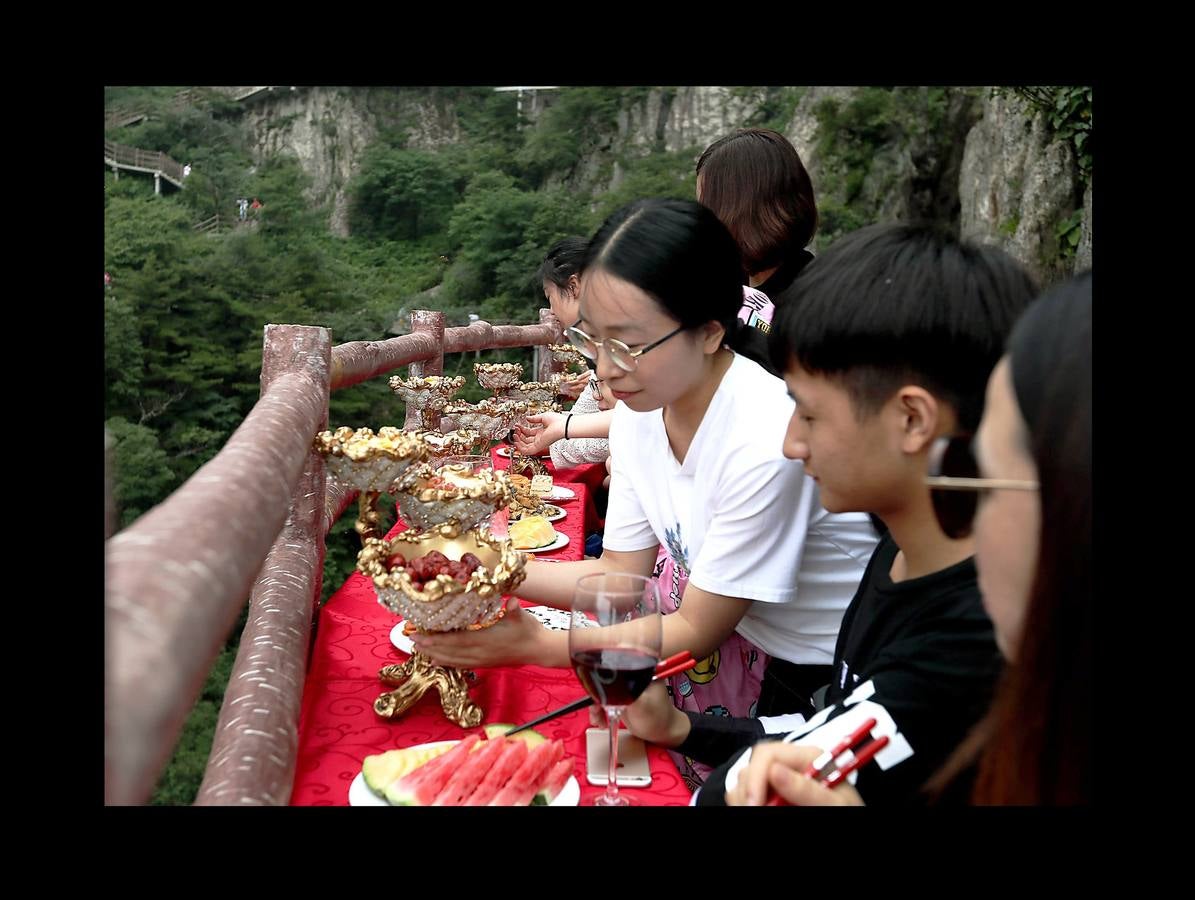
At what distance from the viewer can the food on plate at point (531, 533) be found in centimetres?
267

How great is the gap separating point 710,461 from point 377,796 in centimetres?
102

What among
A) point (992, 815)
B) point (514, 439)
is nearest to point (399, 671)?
point (992, 815)

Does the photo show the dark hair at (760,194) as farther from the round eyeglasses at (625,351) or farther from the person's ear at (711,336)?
the round eyeglasses at (625,351)

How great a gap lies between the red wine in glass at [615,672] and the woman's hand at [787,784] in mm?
200

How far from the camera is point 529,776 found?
1320mm

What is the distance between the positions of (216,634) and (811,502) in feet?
4.36

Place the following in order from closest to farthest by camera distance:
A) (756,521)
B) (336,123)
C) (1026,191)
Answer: (756,521), (1026,191), (336,123)

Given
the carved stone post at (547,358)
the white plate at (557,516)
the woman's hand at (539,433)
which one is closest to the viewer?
the white plate at (557,516)

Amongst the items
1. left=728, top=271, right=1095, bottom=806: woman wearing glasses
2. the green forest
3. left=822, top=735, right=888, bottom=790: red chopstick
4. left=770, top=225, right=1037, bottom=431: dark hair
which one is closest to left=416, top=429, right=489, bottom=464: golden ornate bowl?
left=770, top=225, right=1037, bottom=431: dark hair

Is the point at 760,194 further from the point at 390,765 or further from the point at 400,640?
the point at 390,765

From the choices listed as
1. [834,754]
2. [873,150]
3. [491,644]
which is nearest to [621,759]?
[491,644]

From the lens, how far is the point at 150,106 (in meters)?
38.2

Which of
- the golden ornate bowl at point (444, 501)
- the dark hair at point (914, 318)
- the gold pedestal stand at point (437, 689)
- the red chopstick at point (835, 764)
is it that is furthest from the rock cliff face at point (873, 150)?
the gold pedestal stand at point (437, 689)

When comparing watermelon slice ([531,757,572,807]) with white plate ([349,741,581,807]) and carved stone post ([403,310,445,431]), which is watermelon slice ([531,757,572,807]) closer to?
white plate ([349,741,581,807])
